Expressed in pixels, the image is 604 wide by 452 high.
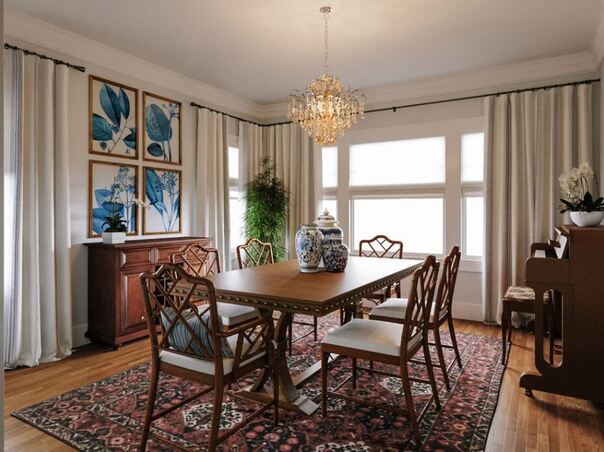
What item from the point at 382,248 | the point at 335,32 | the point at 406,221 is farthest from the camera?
the point at 406,221

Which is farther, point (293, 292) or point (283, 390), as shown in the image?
point (283, 390)

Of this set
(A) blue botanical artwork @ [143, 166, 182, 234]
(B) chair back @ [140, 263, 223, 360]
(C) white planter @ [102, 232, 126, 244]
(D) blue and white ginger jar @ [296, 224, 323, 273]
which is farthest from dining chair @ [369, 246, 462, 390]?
(A) blue botanical artwork @ [143, 166, 182, 234]

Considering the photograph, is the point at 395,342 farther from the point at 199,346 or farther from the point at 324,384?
the point at 199,346

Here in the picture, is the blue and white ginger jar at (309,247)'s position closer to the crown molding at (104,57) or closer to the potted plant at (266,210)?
the potted plant at (266,210)

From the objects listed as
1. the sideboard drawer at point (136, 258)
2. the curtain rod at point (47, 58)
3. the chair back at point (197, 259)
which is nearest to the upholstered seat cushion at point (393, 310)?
the chair back at point (197, 259)

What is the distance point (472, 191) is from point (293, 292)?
330 centimetres

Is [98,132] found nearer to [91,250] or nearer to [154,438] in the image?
[91,250]

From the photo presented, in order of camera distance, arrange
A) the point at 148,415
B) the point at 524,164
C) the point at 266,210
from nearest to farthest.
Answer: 1. the point at 148,415
2. the point at 524,164
3. the point at 266,210

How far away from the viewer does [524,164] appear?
4305mm

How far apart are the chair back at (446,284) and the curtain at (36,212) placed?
3036 millimetres

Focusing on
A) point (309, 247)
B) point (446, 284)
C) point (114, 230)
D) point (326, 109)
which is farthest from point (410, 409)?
point (114, 230)

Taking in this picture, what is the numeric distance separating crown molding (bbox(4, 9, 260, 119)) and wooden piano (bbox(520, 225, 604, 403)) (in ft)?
12.9

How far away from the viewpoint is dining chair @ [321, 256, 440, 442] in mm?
2170

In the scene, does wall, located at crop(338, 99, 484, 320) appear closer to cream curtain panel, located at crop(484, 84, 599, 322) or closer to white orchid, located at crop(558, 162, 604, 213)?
cream curtain panel, located at crop(484, 84, 599, 322)
